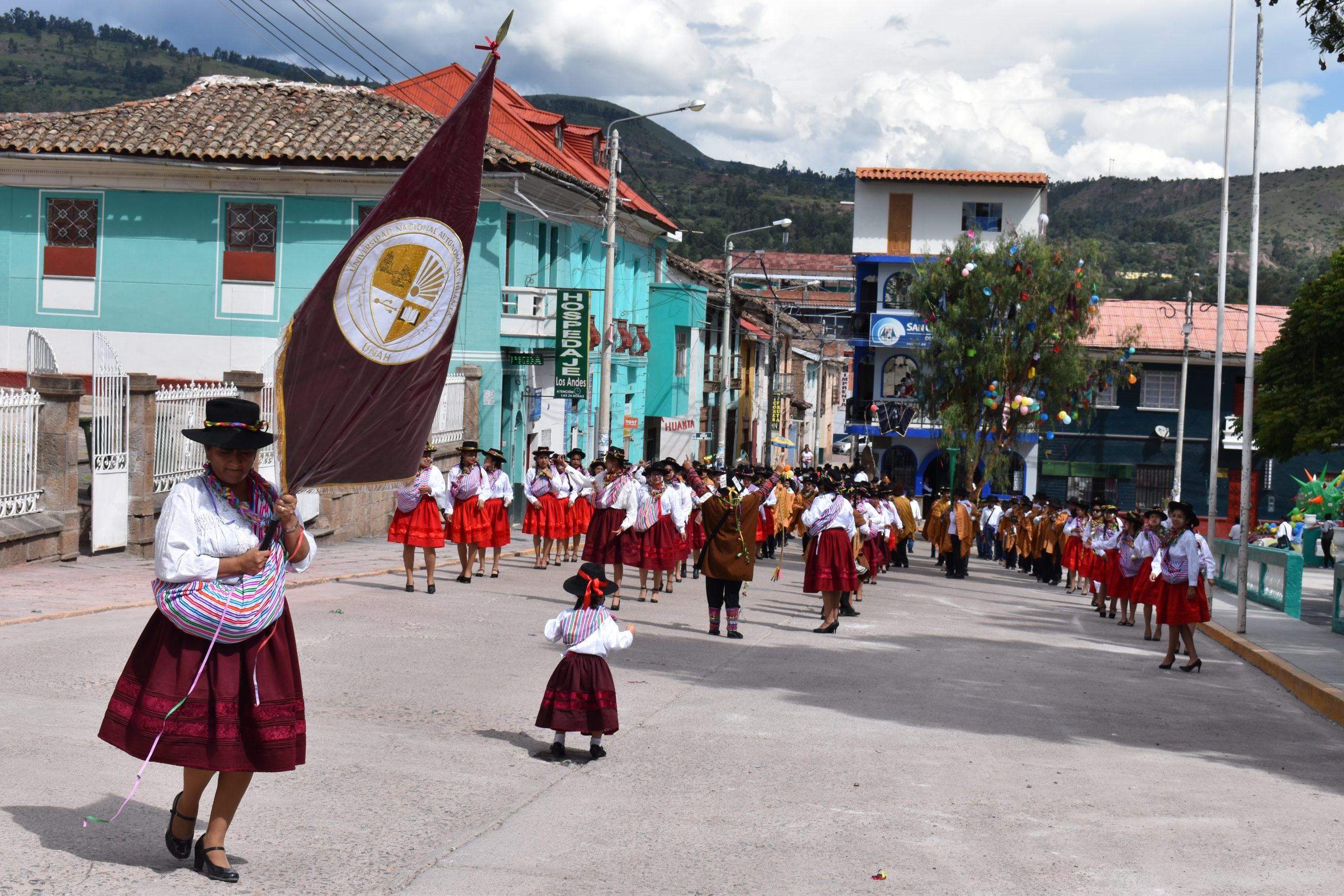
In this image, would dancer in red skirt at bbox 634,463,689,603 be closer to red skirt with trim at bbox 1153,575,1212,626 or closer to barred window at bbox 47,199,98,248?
red skirt with trim at bbox 1153,575,1212,626

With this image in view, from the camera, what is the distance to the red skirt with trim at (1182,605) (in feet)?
47.2

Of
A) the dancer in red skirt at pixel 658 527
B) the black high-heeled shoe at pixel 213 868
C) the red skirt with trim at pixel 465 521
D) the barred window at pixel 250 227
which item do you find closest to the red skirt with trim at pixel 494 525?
the red skirt with trim at pixel 465 521

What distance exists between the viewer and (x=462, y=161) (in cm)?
633

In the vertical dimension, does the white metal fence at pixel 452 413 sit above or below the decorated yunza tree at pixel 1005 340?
below

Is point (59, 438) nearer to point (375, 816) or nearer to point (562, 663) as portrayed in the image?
point (562, 663)

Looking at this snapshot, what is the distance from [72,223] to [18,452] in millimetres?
15581

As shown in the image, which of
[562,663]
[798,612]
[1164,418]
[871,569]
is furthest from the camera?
[1164,418]

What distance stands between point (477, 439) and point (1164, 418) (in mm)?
31537

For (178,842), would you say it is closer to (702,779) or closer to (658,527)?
(702,779)

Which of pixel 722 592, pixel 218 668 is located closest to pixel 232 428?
pixel 218 668

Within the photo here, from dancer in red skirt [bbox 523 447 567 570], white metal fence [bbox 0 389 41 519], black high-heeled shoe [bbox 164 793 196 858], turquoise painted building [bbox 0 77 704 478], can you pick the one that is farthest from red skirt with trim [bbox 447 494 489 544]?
turquoise painted building [bbox 0 77 704 478]

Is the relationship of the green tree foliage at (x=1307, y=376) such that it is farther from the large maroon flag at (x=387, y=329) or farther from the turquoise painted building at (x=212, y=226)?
the large maroon flag at (x=387, y=329)

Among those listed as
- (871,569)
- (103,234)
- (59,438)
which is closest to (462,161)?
(59,438)

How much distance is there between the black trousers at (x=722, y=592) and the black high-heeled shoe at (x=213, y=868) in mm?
9327
